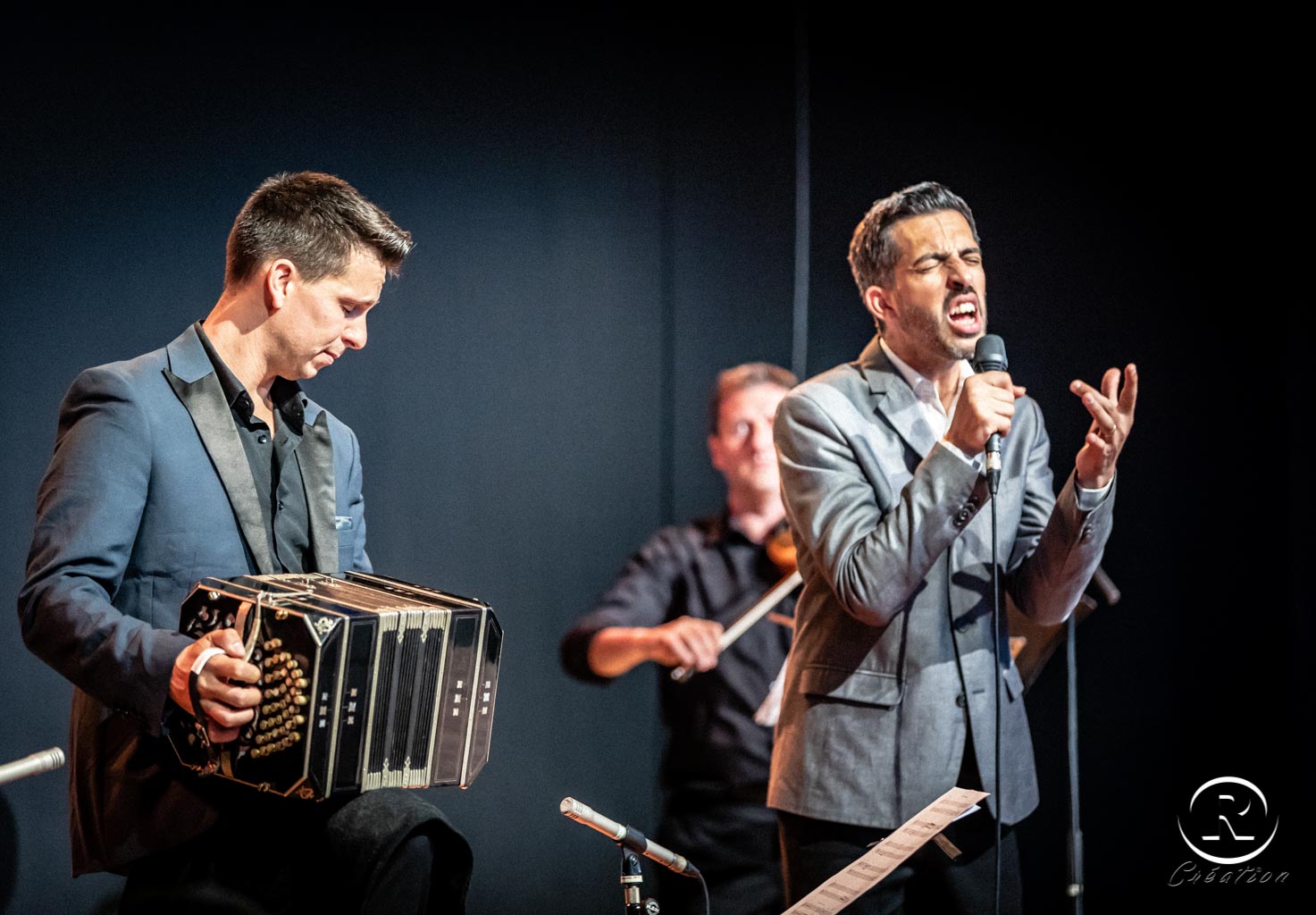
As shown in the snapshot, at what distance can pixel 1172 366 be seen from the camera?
140 inches

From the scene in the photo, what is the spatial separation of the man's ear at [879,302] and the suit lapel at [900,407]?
0.44ft

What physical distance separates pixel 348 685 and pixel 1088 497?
4.35 ft

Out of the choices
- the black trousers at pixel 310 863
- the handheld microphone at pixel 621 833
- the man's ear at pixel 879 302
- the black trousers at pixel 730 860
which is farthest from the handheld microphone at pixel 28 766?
the black trousers at pixel 730 860

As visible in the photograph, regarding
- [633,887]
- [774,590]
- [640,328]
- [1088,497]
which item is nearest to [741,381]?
[640,328]

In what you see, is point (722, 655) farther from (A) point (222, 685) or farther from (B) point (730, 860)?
(A) point (222, 685)

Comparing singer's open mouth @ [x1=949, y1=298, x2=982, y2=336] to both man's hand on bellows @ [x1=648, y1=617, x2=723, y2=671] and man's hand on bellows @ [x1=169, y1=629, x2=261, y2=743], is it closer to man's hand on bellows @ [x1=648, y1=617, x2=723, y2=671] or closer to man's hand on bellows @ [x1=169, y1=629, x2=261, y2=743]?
man's hand on bellows @ [x1=648, y1=617, x2=723, y2=671]

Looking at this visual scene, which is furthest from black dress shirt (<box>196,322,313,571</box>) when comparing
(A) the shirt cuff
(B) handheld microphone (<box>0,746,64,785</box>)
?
(A) the shirt cuff

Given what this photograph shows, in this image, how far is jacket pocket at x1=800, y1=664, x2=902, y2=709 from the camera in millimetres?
2402

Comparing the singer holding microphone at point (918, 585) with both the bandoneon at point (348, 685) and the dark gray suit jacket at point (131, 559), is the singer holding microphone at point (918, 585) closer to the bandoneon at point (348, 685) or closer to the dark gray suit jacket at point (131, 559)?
the bandoneon at point (348, 685)

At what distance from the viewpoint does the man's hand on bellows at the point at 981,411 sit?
2.30m

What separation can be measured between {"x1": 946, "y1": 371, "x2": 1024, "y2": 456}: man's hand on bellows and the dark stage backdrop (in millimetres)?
1199

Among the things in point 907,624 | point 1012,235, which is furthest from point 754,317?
point 907,624

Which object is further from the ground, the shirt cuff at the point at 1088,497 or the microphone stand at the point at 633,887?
the shirt cuff at the point at 1088,497

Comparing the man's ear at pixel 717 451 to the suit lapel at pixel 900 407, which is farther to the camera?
the man's ear at pixel 717 451
